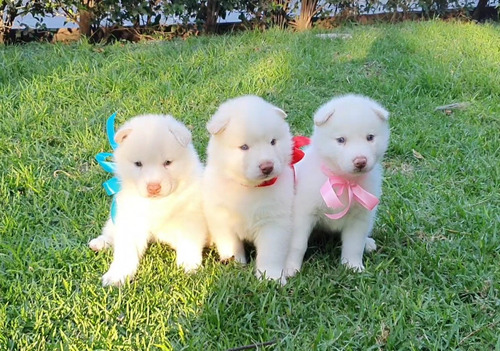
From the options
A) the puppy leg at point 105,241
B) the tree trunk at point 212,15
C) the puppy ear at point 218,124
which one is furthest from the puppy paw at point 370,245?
the tree trunk at point 212,15

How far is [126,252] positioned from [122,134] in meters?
0.61

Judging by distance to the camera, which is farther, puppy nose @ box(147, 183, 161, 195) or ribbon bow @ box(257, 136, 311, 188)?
ribbon bow @ box(257, 136, 311, 188)

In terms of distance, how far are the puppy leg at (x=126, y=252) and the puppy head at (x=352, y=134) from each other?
106 centimetres

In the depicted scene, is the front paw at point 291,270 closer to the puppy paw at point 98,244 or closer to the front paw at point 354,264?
the front paw at point 354,264

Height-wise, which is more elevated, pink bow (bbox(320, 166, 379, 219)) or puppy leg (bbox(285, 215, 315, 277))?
pink bow (bbox(320, 166, 379, 219))

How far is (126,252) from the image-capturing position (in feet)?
9.21

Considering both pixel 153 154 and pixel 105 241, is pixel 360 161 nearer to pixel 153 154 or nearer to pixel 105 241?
pixel 153 154

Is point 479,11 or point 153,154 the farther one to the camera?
point 479,11

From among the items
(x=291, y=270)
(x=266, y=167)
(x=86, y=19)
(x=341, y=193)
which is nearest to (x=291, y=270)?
(x=291, y=270)

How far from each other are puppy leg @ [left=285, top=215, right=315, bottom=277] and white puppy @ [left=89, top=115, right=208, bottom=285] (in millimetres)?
478

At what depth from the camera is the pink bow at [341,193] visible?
105 inches

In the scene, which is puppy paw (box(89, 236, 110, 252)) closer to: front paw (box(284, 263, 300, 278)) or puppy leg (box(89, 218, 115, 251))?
puppy leg (box(89, 218, 115, 251))

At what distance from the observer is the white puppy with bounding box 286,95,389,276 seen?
2.62 m

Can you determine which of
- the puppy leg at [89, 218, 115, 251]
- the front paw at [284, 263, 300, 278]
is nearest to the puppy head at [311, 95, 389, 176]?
the front paw at [284, 263, 300, 278]
